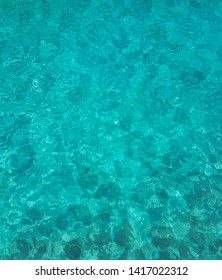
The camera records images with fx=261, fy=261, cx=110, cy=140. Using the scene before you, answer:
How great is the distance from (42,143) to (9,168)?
31cm

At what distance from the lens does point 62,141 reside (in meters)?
2.10

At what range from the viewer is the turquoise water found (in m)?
1.75

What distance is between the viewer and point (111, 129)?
2174 mm

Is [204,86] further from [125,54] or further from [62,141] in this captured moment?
[62,141]

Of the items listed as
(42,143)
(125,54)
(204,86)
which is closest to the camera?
(42,143)

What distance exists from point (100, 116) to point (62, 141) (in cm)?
40

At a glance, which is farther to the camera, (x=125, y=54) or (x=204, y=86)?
(x=125, y=54)

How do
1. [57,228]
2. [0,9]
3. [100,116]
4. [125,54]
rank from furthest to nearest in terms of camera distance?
1. [0,9]
2. [125,54]
3. [100,116]
4. [57,228]

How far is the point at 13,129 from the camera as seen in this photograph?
213 centimetres

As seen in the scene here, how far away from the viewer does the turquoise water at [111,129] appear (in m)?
1.75

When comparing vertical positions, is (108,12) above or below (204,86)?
above

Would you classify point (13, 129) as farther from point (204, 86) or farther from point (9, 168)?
point (204, 86)

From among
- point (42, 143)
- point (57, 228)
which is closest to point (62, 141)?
point (42, 143)
